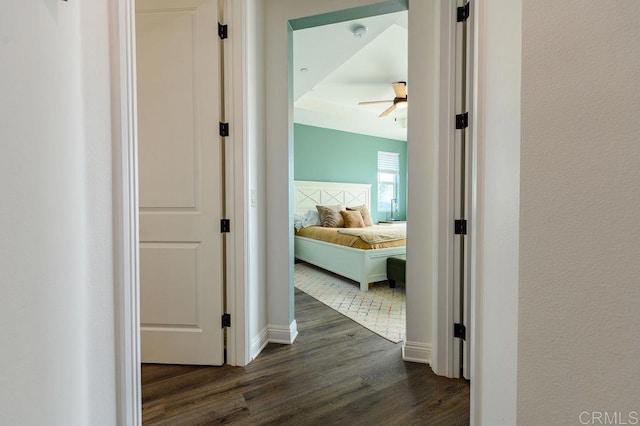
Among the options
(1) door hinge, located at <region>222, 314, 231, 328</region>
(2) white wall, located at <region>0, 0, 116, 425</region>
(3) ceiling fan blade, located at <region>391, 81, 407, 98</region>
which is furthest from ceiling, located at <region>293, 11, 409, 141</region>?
(1) door hinge, located at <region>222, 314, 231, 328</region>

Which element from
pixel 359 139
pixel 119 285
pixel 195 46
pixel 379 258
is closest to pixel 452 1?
pixel 195 46

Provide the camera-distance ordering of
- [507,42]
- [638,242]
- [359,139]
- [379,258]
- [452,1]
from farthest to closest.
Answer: [359,139], [379,258], [452,1], [507,42], [638,242]

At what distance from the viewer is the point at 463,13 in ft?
5.37

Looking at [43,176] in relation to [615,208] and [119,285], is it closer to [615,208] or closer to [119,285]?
[119,285]

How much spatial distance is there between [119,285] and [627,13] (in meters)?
1.51

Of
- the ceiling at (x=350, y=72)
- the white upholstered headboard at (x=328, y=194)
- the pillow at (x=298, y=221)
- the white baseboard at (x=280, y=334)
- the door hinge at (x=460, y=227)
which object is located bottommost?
the white baseboard at (x=280, y=334)

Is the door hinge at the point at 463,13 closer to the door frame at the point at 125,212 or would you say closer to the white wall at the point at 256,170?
the white wall at the point at 256,170

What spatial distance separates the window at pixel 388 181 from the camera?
7.41 meters

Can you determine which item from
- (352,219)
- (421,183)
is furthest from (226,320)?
(352,219)

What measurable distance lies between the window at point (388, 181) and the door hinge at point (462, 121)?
5.69m

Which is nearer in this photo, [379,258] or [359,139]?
[379,258]

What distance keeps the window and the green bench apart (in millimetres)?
3816

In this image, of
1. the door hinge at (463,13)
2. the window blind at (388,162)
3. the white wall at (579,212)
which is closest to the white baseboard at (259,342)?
the white wall at (579,212)

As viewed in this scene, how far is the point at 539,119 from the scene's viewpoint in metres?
0.70
